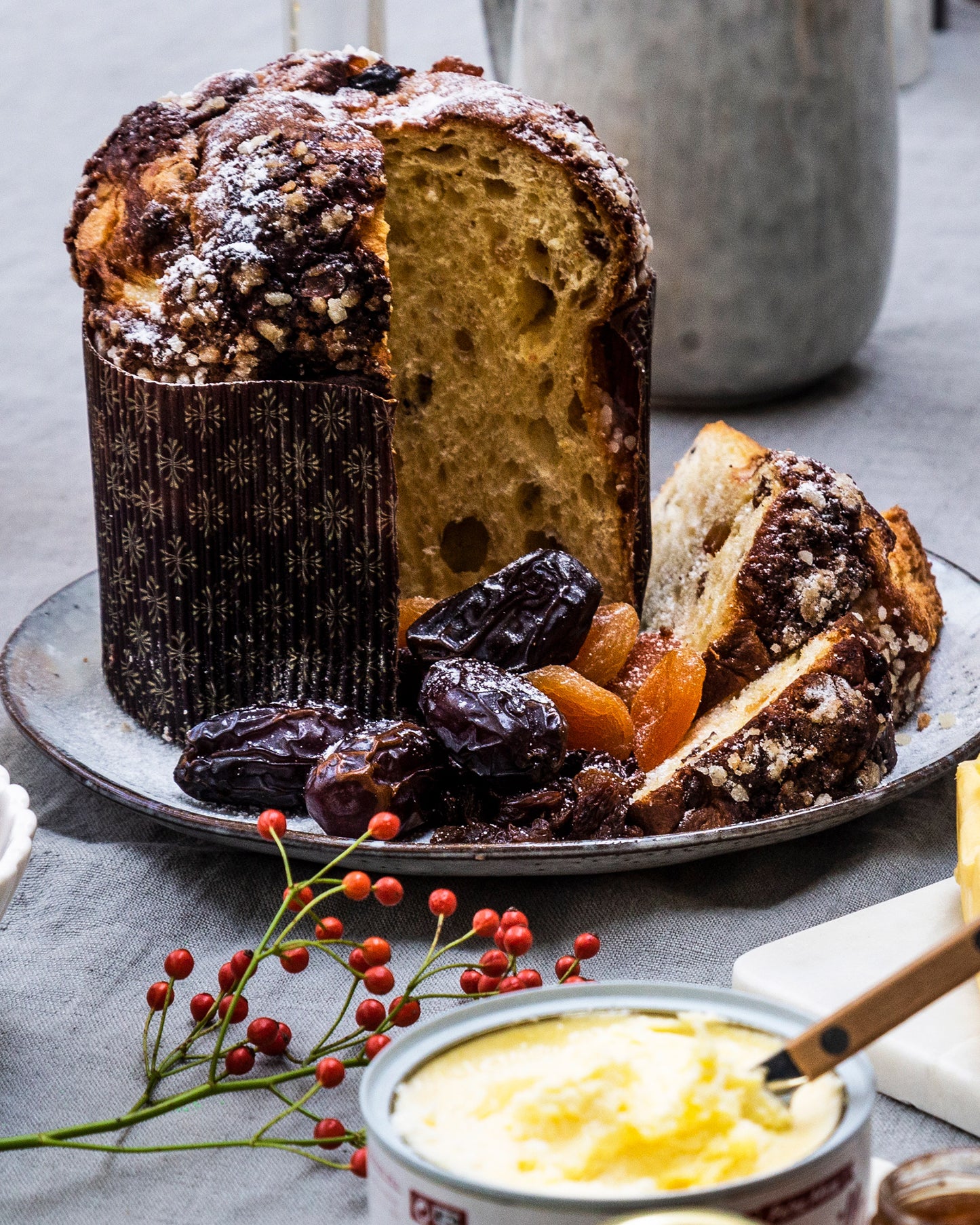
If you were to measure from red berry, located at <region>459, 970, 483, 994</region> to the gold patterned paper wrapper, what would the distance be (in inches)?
23.3

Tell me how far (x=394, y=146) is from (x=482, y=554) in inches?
22.1

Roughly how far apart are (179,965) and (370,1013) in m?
0.18

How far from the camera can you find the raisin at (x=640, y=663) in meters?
1.96

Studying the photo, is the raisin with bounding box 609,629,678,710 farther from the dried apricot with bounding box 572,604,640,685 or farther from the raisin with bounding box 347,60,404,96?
the raisin with bounding box 347,60,404,96

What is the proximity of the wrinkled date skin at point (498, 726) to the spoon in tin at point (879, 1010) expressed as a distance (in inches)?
27.6

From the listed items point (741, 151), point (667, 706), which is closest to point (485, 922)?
point (667, 706)

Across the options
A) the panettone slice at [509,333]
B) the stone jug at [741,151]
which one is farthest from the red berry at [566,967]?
the stone jug at [741,151]

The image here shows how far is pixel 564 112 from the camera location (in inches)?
83.2

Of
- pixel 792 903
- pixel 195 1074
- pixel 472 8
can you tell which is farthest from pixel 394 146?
pixel 472 8

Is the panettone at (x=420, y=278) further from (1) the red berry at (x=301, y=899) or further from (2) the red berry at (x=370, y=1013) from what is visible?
Result: (2) the red berry at (x=370, y=1013)

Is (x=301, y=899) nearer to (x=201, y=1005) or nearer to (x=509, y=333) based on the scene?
(x=201, y=1005)

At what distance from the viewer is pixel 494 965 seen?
1428 millimetres

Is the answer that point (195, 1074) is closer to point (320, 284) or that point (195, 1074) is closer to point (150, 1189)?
point (150, 1189)

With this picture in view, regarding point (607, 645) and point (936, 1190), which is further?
point (607, 645)
